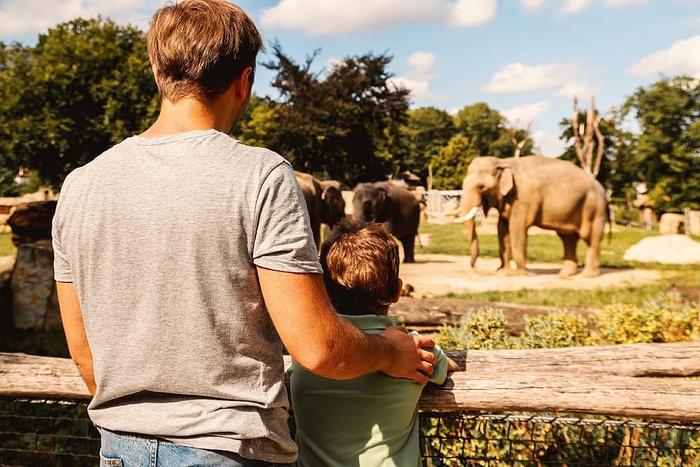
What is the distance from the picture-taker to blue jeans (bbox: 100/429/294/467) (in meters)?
1.50

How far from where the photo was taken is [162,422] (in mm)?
1510

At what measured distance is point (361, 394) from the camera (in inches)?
78.7

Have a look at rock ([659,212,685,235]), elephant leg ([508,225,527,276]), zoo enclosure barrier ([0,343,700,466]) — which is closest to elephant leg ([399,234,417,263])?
elephant leg ([508,225,527,276])

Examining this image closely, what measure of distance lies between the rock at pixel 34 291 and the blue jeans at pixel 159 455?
723cm

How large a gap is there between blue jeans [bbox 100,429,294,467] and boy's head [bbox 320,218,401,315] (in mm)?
606

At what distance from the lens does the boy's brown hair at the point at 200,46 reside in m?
1.49

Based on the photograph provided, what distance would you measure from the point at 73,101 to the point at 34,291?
29538 mm

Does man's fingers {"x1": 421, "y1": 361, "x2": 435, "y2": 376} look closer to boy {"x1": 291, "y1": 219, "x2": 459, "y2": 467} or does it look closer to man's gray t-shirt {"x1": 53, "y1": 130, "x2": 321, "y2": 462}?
boy {"x1": 291, "y1": 219, "x2": 459, "y2": 467}

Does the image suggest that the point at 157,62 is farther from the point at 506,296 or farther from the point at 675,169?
the point at 675,169

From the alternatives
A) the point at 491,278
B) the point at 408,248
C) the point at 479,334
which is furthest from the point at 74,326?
the point at 408,248

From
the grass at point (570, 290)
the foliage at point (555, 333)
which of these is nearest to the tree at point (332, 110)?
the grass at point (570, 290)

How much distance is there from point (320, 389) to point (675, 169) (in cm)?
4359

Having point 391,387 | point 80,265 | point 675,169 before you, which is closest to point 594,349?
point 391,387

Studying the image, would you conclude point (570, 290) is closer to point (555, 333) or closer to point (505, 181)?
point (505, 181)
